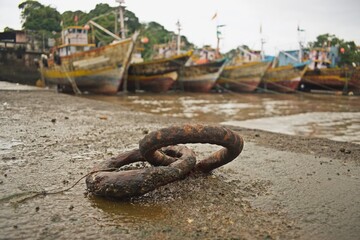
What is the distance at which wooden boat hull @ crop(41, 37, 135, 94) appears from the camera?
1897 cm

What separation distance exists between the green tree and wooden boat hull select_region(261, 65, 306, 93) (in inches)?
1521

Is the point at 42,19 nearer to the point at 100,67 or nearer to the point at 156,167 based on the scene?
the point at 100,67

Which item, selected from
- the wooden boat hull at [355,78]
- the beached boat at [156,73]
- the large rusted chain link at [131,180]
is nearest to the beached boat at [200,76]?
the beached boat at [156,73]

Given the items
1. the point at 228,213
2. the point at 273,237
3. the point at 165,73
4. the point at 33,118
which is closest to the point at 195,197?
the point at 228,213

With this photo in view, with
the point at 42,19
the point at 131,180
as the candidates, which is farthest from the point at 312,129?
the point at 42,19

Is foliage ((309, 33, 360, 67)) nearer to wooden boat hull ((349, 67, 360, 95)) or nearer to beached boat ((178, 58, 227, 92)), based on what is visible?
wooden boat hull ((349, 67, 360, 95))

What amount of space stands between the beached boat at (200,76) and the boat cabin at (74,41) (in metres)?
7.89

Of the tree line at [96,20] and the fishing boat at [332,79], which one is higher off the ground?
the tree line at [96,20]

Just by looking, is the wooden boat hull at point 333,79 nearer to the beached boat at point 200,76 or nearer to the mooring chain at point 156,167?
the beached boat at point 200,76

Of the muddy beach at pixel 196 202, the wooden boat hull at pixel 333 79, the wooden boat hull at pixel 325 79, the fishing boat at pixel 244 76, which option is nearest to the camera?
the muddy beach at pixel 196 202

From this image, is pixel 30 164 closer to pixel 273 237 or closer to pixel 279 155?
pixel 273 237

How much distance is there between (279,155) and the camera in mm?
3551

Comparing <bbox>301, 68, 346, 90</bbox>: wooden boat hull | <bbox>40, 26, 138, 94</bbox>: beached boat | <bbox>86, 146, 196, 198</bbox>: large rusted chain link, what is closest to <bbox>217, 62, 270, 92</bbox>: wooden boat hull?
<bbox>301, 68, 346, 90</bbox>: wooden boat hull

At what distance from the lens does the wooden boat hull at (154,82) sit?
76.2ft
